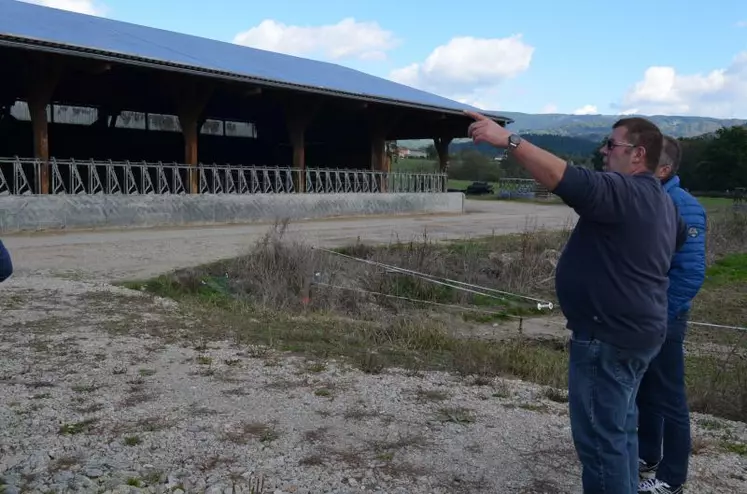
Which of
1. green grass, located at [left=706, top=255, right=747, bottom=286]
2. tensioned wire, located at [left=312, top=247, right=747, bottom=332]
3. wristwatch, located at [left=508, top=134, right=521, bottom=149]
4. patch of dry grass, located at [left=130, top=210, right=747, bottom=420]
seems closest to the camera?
wristwatch, located at [left=508, top=134, right=521, bottom=149]

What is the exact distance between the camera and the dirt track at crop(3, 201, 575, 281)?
1096 cm

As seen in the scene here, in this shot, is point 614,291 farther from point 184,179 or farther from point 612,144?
point 184,179

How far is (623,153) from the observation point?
2.65 metres

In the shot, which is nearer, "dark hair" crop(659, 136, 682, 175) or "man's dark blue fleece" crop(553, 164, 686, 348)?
"man's dark blue fleece" crop(553, 164, 686, 348)

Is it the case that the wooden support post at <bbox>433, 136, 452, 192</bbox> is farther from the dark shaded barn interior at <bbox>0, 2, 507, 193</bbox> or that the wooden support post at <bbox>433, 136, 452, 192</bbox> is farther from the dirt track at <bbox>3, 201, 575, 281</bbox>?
the dirt track at <bbox>3, 201, 575, 281</bbox>

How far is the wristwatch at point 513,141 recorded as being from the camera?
2.47 meters

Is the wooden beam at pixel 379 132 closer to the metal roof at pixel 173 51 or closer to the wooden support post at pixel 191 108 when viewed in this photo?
the metal roof at pixel 173 51

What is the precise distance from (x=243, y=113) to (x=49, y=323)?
21946 mm

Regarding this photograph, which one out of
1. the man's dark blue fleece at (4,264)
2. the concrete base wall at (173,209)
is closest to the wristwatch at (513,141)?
the man's dark blue fleece at (4,264)

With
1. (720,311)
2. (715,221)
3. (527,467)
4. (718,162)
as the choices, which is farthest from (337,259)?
(718,162)

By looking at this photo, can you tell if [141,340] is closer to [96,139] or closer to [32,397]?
[32,397]

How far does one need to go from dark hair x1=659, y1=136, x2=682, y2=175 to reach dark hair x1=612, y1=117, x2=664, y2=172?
67cm

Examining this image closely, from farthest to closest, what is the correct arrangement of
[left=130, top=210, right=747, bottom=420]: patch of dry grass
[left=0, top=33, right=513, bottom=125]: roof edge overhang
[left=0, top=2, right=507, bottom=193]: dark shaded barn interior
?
[left=0, top=2, right=507, bottom=193]: dark shaded barn interior
[left=0, top=33, right=513, bottom=125]: roof edge overhang
[left=130, top=210, right=747, bottom=420]: patch of dry grass

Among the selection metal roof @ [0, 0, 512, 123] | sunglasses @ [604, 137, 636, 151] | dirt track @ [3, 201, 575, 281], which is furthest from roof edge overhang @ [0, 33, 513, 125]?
sunglasses @ [604, 137, 636, 151]
